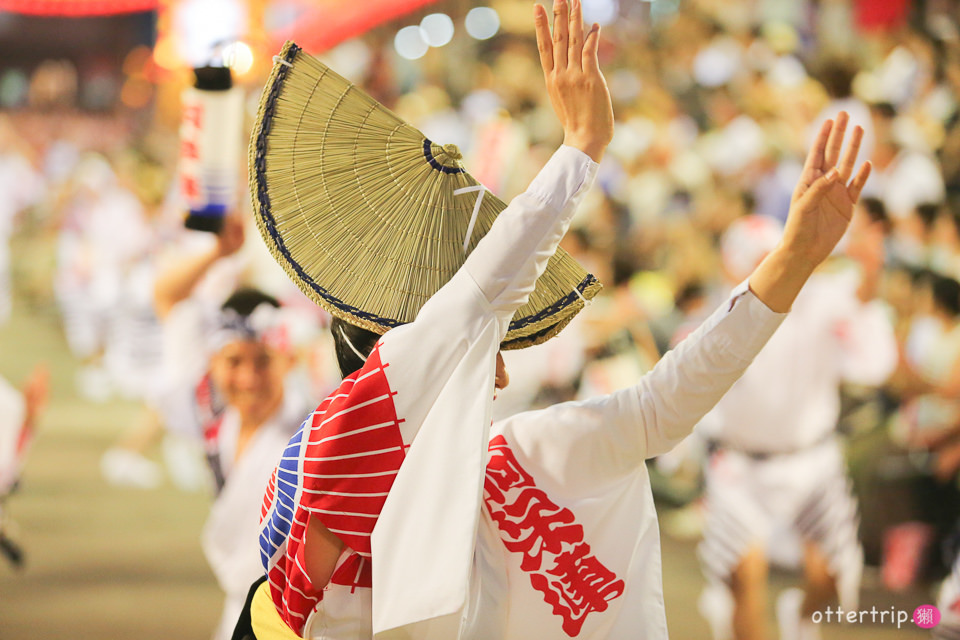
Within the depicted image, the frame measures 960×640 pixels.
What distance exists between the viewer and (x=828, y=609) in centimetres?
336

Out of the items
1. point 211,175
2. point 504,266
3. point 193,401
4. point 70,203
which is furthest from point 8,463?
point 70,203

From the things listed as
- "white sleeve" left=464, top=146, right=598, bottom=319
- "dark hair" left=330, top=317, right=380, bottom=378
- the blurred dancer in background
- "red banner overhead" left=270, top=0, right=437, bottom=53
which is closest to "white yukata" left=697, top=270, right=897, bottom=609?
the blurred dancer in background

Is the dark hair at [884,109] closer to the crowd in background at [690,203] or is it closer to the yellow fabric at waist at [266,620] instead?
the crowd in background at [690,203]

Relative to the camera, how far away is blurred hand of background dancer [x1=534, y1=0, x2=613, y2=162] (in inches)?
45.0

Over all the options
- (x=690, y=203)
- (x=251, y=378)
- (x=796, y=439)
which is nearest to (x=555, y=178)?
(x=251, y=378)

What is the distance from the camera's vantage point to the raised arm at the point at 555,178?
109 cm

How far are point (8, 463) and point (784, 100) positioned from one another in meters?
4.37

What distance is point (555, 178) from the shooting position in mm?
1104

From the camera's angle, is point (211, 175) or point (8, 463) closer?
point (211, 175)

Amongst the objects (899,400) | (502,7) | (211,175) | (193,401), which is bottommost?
(899,400)

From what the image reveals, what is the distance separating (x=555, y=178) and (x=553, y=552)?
55cm

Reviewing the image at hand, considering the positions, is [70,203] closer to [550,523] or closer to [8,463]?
[8,463]

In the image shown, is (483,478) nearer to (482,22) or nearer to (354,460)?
(354,460)

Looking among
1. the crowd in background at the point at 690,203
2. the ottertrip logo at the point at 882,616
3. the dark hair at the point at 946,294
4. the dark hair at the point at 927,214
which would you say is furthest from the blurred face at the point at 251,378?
the dark hair at the point at 927,214
